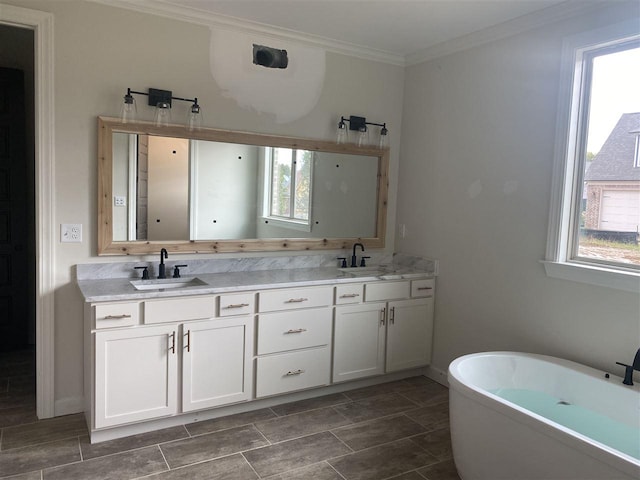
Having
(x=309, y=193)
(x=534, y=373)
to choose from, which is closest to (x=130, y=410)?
(x=309, y=193)

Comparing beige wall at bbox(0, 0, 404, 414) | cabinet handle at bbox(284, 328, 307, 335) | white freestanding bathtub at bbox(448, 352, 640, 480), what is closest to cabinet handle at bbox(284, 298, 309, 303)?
cabinet handle at bbox(284, 328, 307, 335)

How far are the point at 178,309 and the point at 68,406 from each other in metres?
1.03

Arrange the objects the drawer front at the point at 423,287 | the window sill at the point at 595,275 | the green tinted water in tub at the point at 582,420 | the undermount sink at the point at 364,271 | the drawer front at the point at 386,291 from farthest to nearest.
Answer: the drawer front at the point at 423,287, the undermount sink at the point at 364,271, the drawer front at the point at 386,291, the window sill at the point at 595,275, the green tinted water in tub at the point at 582,420

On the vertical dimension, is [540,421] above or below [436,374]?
above

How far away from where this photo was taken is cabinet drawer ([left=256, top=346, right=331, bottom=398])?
3184 mm

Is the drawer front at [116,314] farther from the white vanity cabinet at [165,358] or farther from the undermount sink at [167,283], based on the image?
the undermount sink at [167,283]

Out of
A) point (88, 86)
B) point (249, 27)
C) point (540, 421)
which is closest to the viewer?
point (540, 421)

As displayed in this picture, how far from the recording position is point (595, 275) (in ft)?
9.01

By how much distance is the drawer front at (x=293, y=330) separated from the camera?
317 cm

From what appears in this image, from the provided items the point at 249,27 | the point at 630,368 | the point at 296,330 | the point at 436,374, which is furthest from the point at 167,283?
the point at 630,368

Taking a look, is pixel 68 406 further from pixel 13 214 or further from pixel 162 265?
pixel 13 214

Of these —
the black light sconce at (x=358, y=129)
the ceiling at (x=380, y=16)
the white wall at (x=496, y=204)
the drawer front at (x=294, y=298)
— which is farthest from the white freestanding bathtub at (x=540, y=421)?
the ceiling at (x=380, y=16)

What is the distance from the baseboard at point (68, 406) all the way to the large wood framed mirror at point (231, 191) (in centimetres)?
96

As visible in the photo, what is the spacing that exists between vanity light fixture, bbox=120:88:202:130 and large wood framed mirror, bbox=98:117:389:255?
2.4 inches
